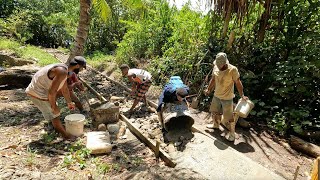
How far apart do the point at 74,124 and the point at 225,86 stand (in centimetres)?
301

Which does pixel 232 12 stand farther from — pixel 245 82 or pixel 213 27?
pixel 245 82

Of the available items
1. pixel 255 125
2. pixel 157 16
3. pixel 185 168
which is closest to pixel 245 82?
pixel 255 125

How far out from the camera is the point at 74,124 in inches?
197

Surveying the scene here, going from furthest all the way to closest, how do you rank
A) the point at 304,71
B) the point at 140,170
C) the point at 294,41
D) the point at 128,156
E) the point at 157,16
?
the point at 157,16
the point at 294,41
the point at 304,71
the point at 128,156
the point at 140,170

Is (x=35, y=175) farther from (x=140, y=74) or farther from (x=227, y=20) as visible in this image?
(x=227, y=20)

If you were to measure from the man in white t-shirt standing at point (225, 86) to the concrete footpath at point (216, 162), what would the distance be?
618mm

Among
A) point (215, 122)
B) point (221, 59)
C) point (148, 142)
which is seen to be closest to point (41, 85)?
point (148, 142)

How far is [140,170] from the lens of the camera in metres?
4.17

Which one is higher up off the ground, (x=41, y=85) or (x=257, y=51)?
(x=257, y=51)

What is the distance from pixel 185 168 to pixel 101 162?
4.64ft

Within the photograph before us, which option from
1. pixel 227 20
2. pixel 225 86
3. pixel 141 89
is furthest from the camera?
pixel 227 20

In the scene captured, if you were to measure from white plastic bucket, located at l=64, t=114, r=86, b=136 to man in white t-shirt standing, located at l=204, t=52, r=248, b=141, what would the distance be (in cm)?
272

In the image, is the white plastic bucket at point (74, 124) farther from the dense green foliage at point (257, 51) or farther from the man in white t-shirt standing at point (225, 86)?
the dense green foliage at point (257, 51)

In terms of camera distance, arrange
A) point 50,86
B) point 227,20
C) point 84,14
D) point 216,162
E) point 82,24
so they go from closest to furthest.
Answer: point 50,86 → point 216,162 → point 227,20 → point 84,14 → point 82,24
